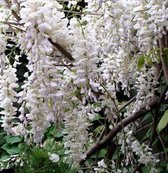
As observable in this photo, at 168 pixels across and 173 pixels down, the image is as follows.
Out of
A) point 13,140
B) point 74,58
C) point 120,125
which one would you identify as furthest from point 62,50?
point 13,140

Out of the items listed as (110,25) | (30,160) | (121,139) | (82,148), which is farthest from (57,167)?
(121,139)

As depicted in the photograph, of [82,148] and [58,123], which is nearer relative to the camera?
[58,123]

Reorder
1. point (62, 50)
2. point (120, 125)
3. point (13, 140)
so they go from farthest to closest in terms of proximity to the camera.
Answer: point (13, 140) < point (120, 125) < point (62, 50)

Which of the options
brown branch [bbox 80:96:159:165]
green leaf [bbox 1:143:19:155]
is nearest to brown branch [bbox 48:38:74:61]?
brown branch [bbox 80:96:159:165]

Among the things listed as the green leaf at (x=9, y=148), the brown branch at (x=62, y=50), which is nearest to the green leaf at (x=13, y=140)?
the green leaf at (x=9, y=148)

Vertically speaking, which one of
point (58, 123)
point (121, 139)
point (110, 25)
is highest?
point (110, 25)

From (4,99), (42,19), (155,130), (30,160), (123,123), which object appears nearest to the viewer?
(42,19)

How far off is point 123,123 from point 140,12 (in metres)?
0.64

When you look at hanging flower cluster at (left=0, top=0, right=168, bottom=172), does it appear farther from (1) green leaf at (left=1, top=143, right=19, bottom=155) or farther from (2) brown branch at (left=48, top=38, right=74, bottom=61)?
(1) green leaf at (left=1, top=143, right=19, bottom=155)

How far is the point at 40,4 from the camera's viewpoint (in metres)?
1.53

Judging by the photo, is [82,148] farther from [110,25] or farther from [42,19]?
[42,19]

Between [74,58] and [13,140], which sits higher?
[74,58]

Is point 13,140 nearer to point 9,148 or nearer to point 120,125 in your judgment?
point 9,148

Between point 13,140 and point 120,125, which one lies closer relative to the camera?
point 120,125
